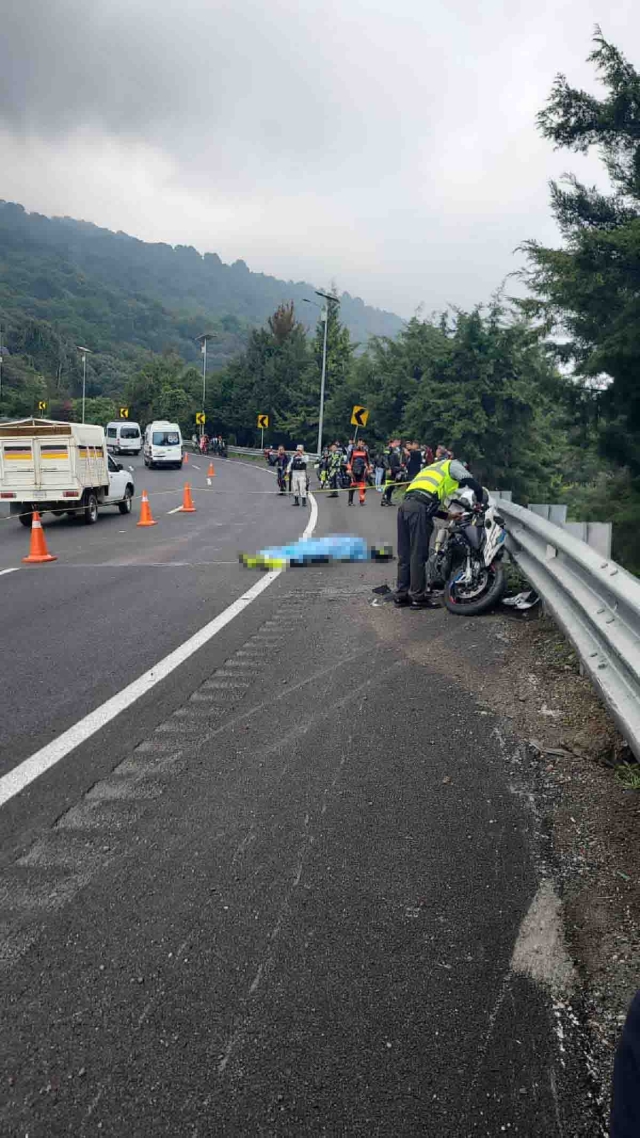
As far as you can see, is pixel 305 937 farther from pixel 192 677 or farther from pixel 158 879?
pixel 192 677

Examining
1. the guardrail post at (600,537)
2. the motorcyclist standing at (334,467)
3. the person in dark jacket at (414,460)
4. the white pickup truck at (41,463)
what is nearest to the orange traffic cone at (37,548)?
the white pickup truck at (41,463)

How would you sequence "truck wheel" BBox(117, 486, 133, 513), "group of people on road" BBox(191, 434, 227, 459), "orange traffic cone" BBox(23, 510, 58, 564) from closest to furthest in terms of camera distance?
"orange traffic cone" BBox(23, 510, 58, 564) → "truck wheel" BBox(117, 486, 133, 513) → "group of people on road" BBox(191, 434, 227, 459)

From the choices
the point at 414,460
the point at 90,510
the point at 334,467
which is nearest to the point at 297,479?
the point at 414,460

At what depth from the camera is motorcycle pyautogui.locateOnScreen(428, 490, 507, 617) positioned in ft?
26.3

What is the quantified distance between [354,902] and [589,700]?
2664mm

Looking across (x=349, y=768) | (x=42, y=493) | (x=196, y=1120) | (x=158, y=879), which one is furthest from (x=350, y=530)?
(x=196, y=1120)

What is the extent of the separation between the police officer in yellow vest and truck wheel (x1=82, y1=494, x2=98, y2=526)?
1258 cm

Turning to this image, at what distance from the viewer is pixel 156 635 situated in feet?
24.1

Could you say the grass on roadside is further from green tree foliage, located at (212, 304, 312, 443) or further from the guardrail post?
green tree foliage, located at (212, 304, 312, 443)

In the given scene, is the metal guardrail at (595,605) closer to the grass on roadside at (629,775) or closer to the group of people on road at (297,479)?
the grass on roadside at (629,775)

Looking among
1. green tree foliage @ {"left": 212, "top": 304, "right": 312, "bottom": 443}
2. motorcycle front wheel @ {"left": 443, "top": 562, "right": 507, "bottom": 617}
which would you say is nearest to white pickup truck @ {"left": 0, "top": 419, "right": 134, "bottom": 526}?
motorcycle front wheel @ {"left": 443, "top": 562, "right": 507, "bottom": 617}

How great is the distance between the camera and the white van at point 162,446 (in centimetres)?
4731

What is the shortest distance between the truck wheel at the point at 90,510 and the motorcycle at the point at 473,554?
509 inches

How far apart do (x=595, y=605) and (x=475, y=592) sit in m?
2.86
